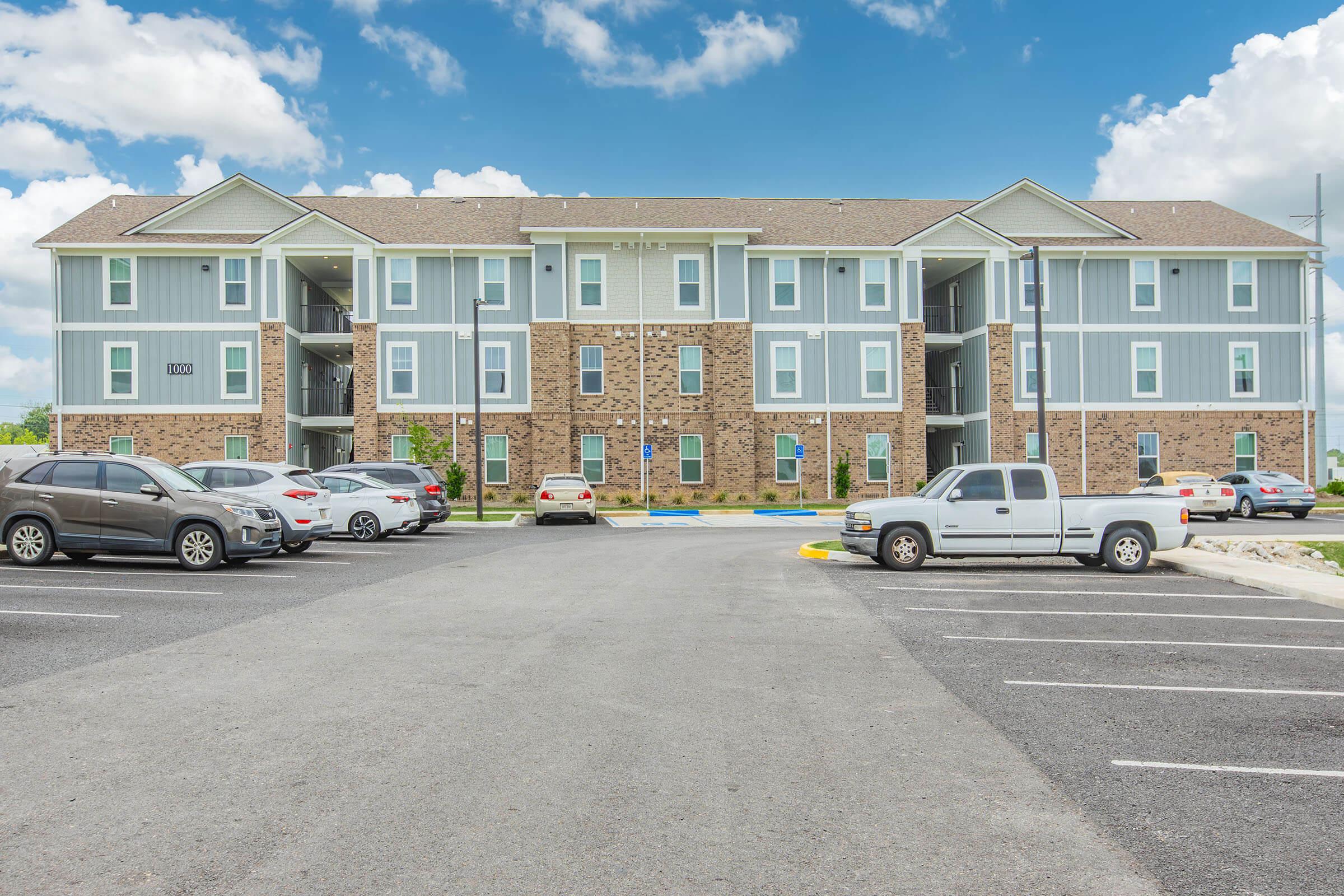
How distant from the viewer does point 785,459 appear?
1478 inches

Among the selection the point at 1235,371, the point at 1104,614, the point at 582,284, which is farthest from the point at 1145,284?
the point at 1104,614

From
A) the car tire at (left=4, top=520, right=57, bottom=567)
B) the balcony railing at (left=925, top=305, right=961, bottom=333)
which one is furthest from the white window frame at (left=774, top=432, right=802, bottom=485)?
the car tire at (left=4, top=520, right=57, bottom=567)

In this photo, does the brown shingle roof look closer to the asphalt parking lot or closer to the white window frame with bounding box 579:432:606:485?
the white window frame with bounding box 579:432:606:485

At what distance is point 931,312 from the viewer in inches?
1647

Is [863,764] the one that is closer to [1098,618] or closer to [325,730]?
[325,730]

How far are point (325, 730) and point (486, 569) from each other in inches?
382

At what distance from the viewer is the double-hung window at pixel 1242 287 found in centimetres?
3844

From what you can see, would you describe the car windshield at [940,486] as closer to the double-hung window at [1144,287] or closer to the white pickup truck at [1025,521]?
the white pickup truck at [1025,521]

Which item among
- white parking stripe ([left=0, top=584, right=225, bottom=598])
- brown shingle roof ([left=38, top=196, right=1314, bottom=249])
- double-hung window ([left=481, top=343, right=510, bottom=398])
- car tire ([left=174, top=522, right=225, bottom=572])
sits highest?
brown shingle roof ([left=38, top=196, right=1314, bottom=249])

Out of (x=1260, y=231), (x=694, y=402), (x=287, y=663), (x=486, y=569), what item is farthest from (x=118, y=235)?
(x=1260, y=231)

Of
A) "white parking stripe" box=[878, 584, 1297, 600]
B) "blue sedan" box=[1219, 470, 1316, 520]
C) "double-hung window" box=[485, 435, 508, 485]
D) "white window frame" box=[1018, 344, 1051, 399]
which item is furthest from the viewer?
"white window frame" box=[1018, 344, 1051, 399]

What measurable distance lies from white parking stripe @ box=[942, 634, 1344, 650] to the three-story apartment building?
27.2 metres

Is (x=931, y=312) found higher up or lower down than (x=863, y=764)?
higher up

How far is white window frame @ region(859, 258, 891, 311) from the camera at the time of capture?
3788 cm
